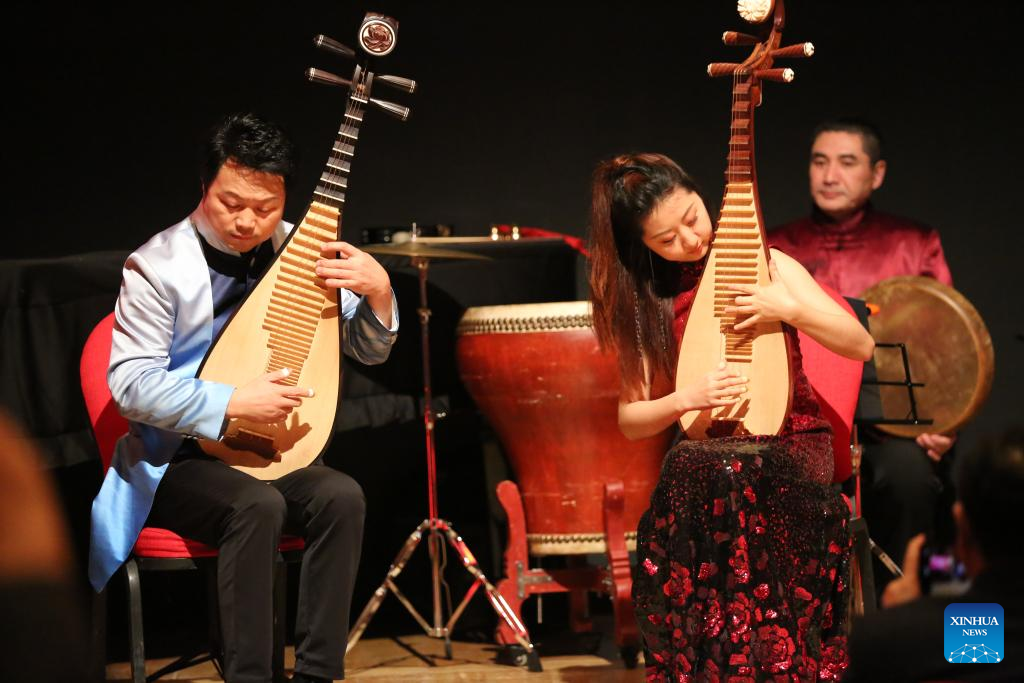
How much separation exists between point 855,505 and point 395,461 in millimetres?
1487

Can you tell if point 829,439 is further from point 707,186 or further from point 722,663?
point 707,186

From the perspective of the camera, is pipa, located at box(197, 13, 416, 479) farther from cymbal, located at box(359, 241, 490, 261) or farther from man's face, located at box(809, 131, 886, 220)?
man's face, located at box(809, 131, 886, 220)

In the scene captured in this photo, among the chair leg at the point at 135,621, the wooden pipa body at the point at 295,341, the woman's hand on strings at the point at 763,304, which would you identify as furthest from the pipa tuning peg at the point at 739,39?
the chair leg at the point at 135,621

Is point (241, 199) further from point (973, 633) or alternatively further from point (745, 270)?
point (973, 633)

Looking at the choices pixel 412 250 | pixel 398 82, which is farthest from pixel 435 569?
pixel 398 82

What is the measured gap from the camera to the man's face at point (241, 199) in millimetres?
2768

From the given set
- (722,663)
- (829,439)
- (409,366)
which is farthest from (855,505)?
(409,366)

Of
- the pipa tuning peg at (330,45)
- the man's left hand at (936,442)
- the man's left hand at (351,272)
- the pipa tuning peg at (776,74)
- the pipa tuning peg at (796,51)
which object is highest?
the pipa tuning peg at (330,45)

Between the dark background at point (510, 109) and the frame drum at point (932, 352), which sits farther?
the dark background at point (510, 109)

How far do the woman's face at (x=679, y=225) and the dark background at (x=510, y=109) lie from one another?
176 cm

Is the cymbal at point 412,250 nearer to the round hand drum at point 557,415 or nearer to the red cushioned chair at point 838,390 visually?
the round hand drum at point 557,415

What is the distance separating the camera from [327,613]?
2.67m

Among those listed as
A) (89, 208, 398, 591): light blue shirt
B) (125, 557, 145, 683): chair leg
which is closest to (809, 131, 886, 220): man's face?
(89, 208, 398, 591): light blue shirt

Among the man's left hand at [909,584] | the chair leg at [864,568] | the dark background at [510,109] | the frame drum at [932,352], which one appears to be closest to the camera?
the man's left hand at [909,584]
